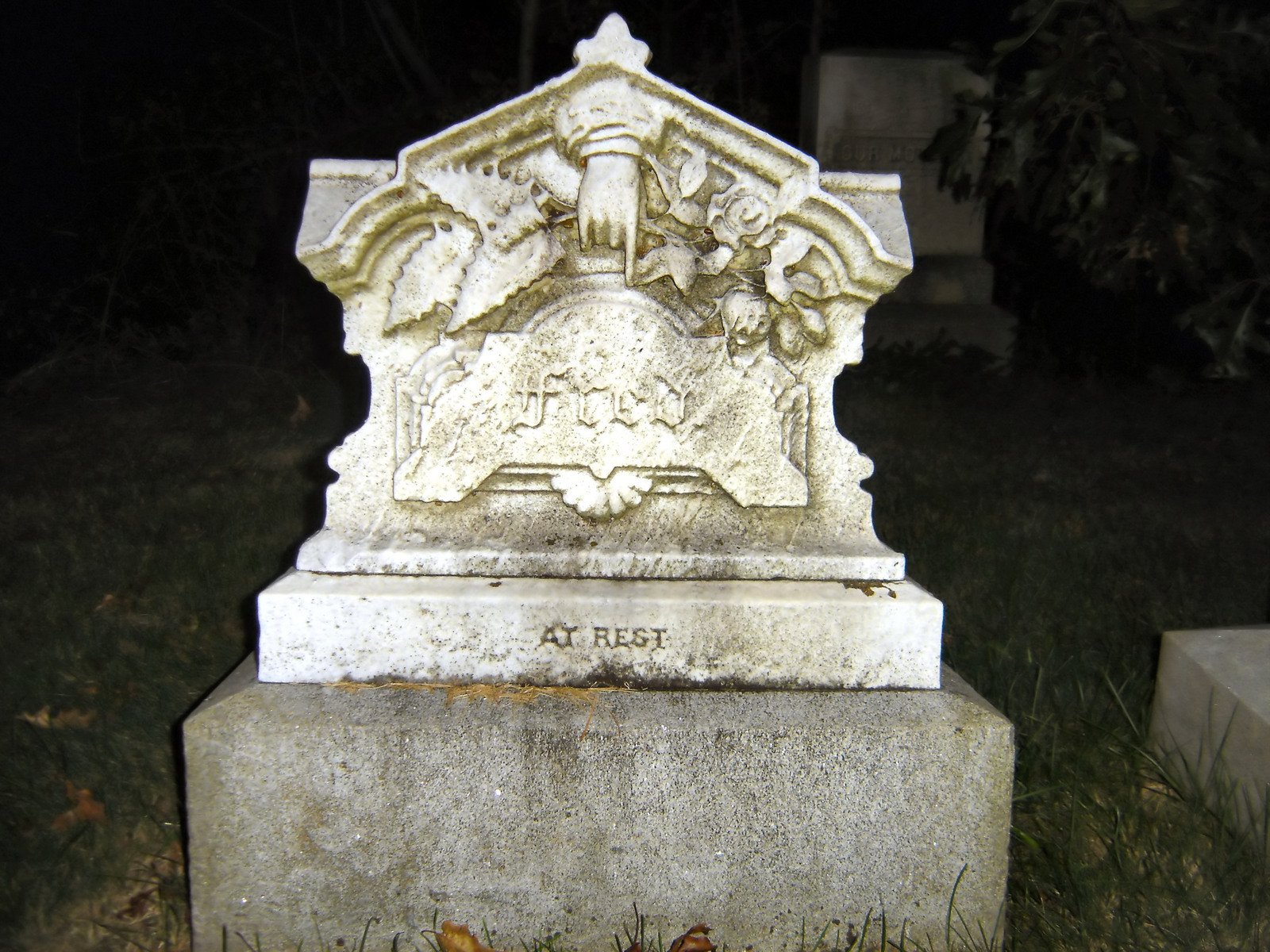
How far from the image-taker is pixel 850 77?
20.1 ft

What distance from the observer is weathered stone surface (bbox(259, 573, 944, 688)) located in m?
1.96

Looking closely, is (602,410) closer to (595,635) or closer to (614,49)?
(595,635)

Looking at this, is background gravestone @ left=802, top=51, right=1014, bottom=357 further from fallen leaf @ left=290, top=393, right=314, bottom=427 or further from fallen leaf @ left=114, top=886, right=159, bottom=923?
fallen leaf @ left=114, top=886, right=159, bottom=923

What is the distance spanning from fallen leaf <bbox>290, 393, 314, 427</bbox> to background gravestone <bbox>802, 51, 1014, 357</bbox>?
306 centimetres

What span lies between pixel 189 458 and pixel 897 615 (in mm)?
3667

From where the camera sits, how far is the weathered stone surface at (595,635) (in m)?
1.96

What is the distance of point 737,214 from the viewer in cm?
200

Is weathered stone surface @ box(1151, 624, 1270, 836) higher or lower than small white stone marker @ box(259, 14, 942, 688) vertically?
lower

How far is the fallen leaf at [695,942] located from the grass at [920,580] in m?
0.20

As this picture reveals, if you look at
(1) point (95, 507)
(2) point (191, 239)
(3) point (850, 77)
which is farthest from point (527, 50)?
(1) point (95, 507)

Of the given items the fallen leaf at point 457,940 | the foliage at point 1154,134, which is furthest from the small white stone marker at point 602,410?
the foliage at point 1154,134

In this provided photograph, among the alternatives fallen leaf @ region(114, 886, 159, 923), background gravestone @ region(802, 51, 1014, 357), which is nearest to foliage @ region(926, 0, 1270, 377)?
background gravestone @ region(802, 51, 1014, 357)

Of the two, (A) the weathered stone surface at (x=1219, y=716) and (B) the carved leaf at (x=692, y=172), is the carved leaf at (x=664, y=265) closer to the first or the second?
(B) the carved leaf at (x=692, y=172)

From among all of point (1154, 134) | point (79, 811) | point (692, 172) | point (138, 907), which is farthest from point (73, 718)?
point (1154, 134)
